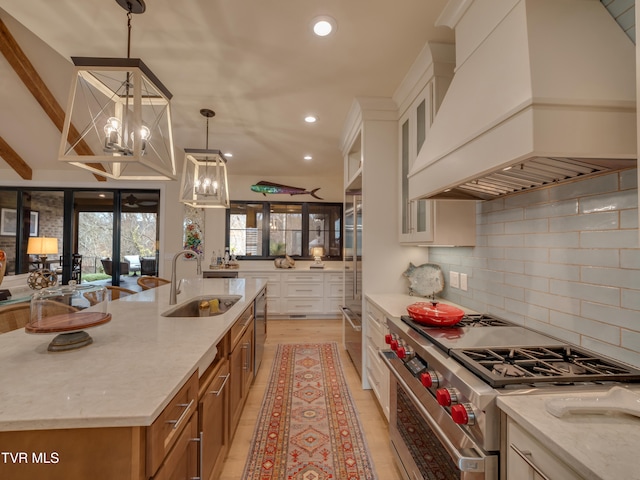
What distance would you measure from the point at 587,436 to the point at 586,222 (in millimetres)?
884

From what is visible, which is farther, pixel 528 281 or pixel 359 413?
pixel 359 413

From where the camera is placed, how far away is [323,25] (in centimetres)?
168

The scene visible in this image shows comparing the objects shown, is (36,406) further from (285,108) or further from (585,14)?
(285,108)

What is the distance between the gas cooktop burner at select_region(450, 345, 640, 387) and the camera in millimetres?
899

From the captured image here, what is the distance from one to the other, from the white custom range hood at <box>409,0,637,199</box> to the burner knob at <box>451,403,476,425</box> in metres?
0.83

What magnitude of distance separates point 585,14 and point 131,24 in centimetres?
228

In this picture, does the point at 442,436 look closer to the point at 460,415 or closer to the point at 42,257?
the point at 460,415

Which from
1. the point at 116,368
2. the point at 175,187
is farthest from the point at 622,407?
the point at 175,187

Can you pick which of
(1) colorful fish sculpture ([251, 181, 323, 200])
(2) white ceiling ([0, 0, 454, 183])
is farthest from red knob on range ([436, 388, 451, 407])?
(1) colorful fish sculpture ([251, 181, 323, 200])

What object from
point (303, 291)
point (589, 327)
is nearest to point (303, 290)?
point (303, 291)

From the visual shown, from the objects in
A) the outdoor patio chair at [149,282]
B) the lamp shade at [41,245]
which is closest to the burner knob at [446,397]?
the outdoor patio chair at [149,282]

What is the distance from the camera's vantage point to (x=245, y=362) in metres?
2.17

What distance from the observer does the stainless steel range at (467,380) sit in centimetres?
88

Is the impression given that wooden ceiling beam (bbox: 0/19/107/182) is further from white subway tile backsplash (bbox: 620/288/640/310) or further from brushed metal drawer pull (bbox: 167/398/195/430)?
white subway tile backsplash (bbox: 620/288/640/310)
